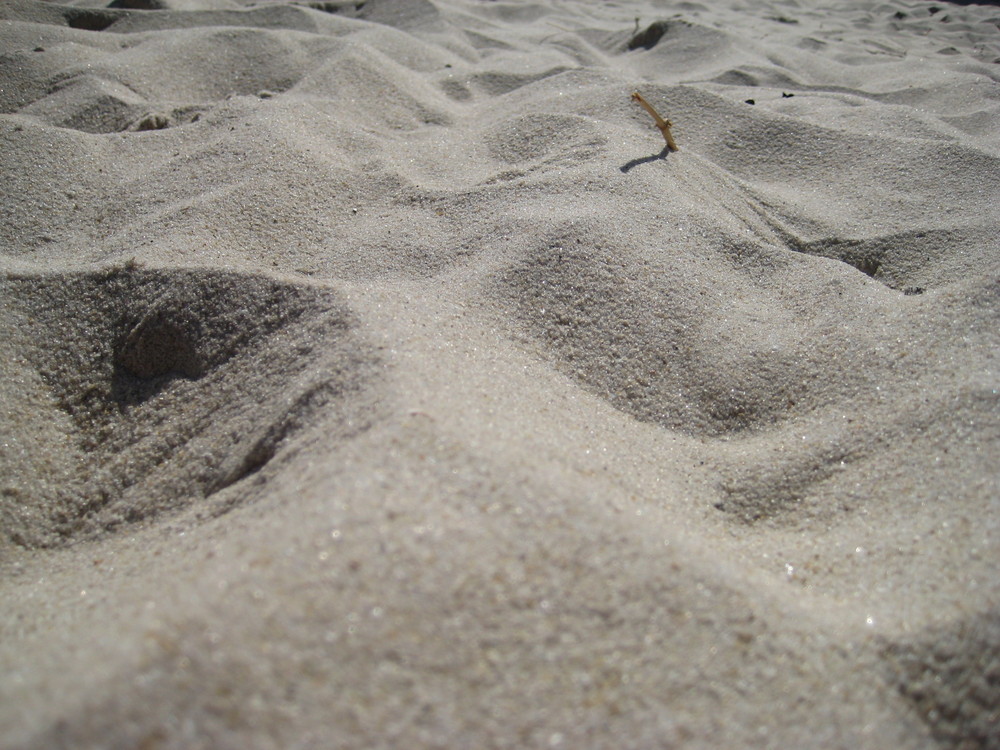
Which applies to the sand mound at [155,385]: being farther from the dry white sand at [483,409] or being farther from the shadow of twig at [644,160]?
the shadow of twig at [644,160]

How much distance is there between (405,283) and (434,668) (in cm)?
103

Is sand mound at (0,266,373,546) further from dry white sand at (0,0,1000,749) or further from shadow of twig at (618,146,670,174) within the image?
shadow of twig at (618,146,670,174)

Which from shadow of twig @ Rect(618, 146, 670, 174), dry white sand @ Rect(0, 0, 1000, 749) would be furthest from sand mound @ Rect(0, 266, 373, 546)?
shadow of twig @ Rect(618, 146, 670, 174)

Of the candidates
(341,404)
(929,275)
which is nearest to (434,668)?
(341,404)

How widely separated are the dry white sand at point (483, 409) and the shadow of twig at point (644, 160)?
0.03 metres

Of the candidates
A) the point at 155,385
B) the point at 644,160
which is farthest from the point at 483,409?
the point at 644,160

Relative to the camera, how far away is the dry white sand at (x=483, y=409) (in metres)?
0.78

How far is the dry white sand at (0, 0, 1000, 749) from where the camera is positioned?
778 mm

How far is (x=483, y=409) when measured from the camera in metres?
1.15

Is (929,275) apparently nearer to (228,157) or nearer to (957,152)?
(957,152)

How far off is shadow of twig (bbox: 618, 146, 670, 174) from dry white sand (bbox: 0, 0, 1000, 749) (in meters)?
0.03

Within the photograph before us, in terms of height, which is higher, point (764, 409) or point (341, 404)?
point (341, 404)

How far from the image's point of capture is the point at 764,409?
4.66 feet

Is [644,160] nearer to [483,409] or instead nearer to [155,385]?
[483,409]
